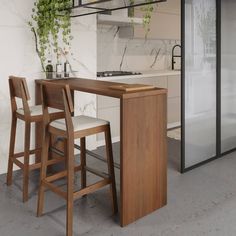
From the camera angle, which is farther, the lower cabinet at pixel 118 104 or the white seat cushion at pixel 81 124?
the lower cabinet at pixel 118 104

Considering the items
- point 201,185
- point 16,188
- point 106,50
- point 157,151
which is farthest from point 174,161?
point 106,50

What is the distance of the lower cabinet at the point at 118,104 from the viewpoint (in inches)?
166

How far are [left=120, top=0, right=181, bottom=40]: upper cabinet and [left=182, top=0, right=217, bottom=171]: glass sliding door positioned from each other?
150cm

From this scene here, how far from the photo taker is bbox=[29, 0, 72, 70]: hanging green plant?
3.28m

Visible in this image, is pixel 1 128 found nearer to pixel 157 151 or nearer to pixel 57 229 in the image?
pixel 57 229

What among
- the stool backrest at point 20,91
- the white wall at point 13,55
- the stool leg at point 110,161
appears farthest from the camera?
the white wall at point 13,55

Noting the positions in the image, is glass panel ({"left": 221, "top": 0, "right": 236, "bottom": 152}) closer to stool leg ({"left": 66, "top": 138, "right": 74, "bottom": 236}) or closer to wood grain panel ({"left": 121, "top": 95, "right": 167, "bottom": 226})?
wood grain panel ({"left": 121, "top": 95, "right": 167, "bottom": 226})

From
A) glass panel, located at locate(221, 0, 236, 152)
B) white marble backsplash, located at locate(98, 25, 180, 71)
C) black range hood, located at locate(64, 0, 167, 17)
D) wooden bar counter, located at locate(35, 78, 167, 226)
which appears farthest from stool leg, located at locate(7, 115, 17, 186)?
glass panel, located at locate(221, 0, 236, 152)

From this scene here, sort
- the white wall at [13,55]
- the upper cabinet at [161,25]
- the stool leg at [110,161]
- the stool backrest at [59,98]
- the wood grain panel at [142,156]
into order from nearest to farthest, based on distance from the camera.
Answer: the stool backrest at [59,98], the wood grain panel at [142,156], the stool leg at [110,161], the white wall at [13,55], the upper cabinet at [161,25]

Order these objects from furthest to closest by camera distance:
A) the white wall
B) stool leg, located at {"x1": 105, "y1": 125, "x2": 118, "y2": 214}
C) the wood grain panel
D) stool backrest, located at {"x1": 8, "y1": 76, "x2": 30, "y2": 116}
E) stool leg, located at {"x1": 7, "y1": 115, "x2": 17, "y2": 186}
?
the white wall, stool leg, located at {"x1": 7, "y1": 115, "x2": 17, "y2": 186}, stool backrest, located at {"x1": 8, "y1": 76, "x2": 30, "y2": 116}, stool leg, located at {"x1": 105, "y1": 125, "x2": 118, "y2": 214}, the wood grain panel

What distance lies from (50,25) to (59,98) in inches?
55.8

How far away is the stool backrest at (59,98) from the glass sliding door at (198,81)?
1.43 metres

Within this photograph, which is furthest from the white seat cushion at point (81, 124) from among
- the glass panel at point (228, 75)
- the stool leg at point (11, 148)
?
the glass panel at point (228, 75)

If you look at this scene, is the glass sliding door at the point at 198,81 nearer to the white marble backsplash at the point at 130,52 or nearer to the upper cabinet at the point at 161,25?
the upper cabinet at the point at 161,25
